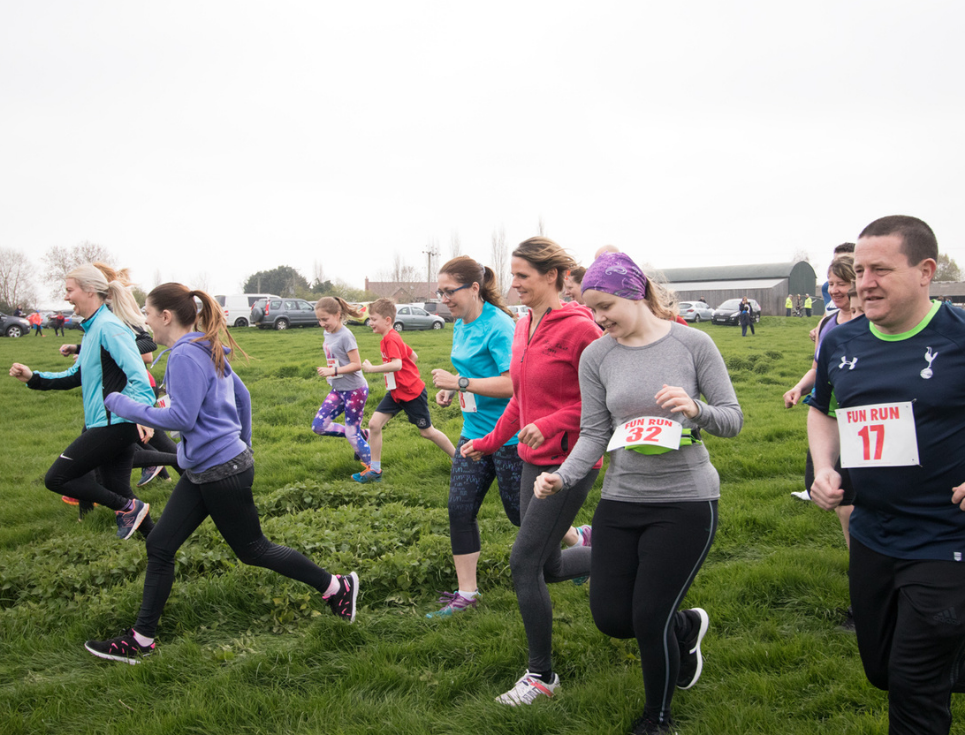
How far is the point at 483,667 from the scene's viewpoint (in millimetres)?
3643

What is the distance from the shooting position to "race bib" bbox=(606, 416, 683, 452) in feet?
8.97

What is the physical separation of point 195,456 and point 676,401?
8.69 ft

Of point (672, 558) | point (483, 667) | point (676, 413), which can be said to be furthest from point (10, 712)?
point (676, 413)

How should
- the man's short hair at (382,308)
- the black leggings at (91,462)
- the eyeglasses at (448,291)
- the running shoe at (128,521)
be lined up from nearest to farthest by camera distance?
the eyeglasses at (448,291)
the black leggings at (91,462)
the running shoe at (128,521)
the man's short hair at (382,308)

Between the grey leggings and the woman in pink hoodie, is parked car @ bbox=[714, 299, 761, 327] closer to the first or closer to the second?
the woman in pink hoodie

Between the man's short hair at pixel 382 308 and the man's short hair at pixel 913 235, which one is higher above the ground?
the man's short hair at pixel 913 235

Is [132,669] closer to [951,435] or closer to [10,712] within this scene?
[10,712]

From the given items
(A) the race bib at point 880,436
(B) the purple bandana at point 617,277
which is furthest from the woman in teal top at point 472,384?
(A) the race bib at point 880,436

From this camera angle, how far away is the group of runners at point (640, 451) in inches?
92.0

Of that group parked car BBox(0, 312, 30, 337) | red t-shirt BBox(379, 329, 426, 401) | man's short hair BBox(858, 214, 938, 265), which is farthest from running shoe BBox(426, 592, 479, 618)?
parked car BBox(0, 312, 30, 337)

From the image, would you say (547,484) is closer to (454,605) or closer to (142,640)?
(454,605)

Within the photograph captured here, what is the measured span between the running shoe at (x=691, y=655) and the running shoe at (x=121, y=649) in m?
2.86

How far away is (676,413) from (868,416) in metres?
0.70

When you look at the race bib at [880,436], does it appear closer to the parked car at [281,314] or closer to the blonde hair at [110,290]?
the blonde hair at [110,290]
